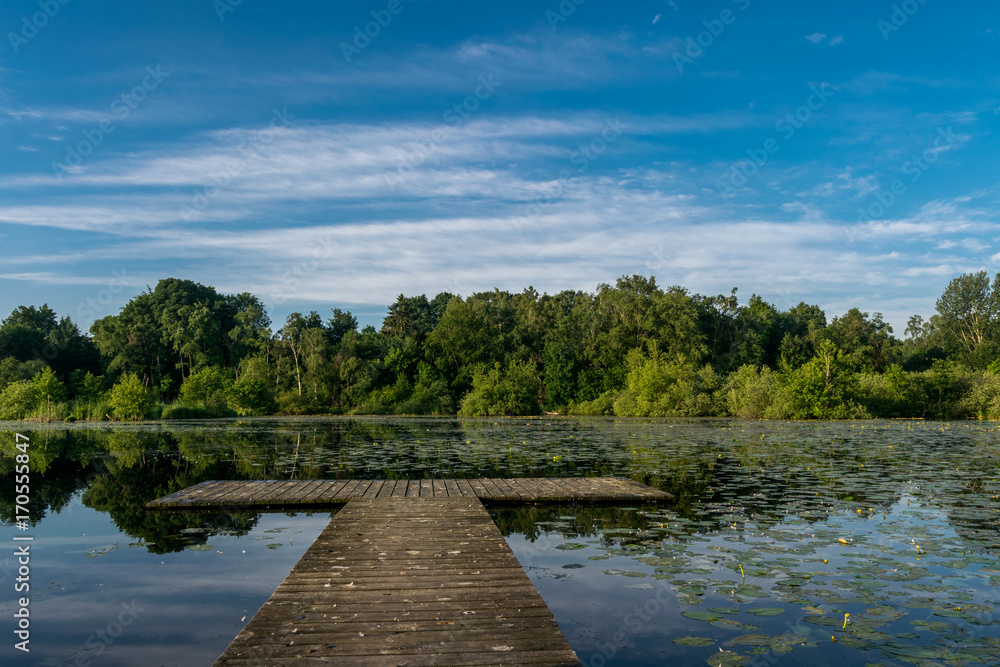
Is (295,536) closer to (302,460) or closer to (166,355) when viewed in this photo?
(302,460)

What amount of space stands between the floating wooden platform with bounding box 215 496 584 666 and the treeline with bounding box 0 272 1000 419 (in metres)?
36.4

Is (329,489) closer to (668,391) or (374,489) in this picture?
(374,489)

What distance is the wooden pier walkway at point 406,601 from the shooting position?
11.9 feet

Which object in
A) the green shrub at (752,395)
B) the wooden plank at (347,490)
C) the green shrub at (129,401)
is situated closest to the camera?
the wooden plank at (347,490)

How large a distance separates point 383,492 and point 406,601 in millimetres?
5401

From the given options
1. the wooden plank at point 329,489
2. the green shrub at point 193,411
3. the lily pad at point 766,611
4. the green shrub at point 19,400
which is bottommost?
the green shrub at point 193,411

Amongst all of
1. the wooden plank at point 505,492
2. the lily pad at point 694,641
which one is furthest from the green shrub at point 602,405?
the lily pad at point 694,641

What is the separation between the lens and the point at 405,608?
4.43 m

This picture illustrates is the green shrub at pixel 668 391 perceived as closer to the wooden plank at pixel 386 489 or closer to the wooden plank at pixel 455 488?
the wooden plank at pixel 455 488

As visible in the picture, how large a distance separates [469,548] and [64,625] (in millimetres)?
3498

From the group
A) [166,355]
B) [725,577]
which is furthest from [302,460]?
[166,355]

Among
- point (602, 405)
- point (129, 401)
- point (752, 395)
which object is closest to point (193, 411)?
point (129, 401)

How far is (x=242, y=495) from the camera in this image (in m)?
9.86

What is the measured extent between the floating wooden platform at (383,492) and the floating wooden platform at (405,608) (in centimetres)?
260
